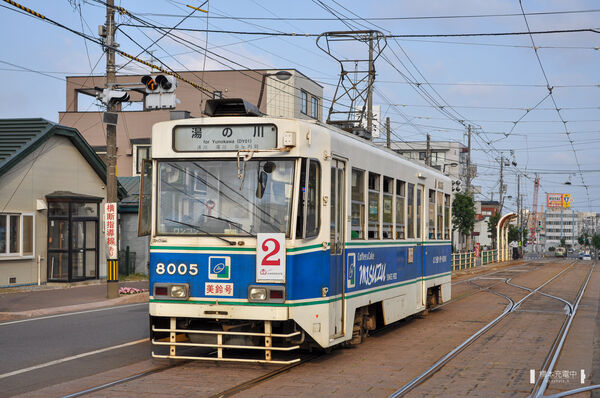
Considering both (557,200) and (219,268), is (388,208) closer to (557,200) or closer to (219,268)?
(219,268)

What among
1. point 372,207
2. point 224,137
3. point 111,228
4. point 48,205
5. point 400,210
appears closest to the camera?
point 224,137

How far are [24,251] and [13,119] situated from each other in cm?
457

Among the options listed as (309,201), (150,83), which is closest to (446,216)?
(150,83)

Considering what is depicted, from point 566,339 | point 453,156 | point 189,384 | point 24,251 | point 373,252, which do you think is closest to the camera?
point 189,384

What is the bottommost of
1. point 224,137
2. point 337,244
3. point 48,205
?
point 337,244

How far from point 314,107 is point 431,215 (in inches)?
1482

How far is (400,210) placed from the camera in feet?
44.4

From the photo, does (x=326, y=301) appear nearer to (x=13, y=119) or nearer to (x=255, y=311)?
(x=255, y=311)

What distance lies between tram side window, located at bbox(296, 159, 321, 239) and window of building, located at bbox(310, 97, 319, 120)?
43.2 meters

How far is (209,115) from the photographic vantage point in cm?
1009

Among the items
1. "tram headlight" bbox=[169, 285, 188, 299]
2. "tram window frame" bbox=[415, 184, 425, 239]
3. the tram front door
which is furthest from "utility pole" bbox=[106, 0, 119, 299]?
"tram headlight" bbox=[169, 285, 188, 299]

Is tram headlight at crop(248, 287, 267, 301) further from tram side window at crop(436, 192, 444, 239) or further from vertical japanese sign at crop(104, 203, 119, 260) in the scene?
vertical japanese sign at crop(104, 203, 119, 260)

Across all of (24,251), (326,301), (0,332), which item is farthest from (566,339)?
(24,251)

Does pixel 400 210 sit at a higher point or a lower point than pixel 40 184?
lower
